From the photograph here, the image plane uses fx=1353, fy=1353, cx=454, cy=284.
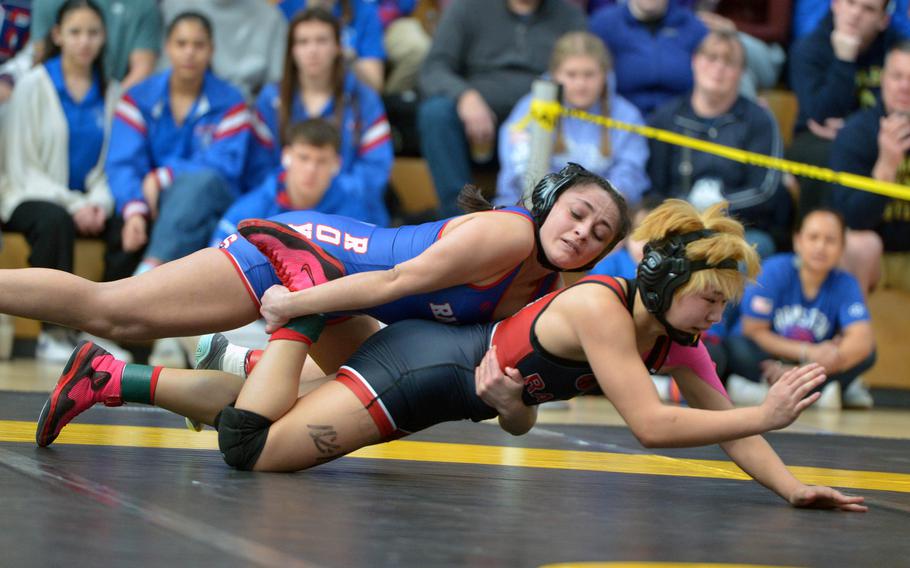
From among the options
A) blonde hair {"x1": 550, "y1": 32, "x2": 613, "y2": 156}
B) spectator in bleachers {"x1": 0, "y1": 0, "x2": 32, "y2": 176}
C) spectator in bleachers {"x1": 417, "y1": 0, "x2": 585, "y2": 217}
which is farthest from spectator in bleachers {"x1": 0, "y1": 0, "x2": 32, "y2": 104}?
blonde hair {"x1": 550, "y1": 32, "x2": 613, "y2": 156}

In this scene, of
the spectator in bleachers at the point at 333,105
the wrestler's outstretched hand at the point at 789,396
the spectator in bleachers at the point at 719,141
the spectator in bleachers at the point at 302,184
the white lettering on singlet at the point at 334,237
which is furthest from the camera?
the spectator in bleachers at the point at 719,141

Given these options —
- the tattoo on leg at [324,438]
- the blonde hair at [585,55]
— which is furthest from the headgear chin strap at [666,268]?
the blonde hair at [585,55]

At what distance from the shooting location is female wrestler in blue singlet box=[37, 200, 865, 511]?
2990 mm

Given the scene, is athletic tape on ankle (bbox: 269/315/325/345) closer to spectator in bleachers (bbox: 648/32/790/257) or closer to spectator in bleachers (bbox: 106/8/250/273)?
spectator in bleachers (bbox: 106/8/250/273)

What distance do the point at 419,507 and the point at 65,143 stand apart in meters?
4.64

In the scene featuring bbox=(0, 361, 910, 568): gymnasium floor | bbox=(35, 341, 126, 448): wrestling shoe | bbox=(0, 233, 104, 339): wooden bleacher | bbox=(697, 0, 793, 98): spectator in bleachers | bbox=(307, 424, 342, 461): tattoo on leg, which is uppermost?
bbox=(697, 0, 793, 98): spectator in bleachers

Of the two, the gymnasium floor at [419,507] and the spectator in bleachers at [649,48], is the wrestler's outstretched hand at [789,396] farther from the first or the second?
the spectator in bleachers at [649,48]

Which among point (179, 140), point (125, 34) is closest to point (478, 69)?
point (179, 140)

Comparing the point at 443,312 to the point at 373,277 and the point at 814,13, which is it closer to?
the point at 373,277

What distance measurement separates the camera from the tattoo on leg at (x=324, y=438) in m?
3.20

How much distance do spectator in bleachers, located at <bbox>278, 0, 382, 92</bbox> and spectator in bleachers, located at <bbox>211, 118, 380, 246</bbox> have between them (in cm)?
109

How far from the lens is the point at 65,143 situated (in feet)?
22.4

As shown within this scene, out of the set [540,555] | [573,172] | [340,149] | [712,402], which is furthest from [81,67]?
[540,555]

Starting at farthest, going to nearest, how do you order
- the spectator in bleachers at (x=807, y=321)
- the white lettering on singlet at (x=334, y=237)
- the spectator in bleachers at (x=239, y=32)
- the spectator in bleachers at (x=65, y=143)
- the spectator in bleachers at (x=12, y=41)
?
1. the spectator in bleachers at (x=239, y=32)
2. the spectator in bleachers at (x=12, y=41)
3. the spectator in bleachers at (x=65, y=143)
4. the spectator in bleachers at (x=807, y=321)
5. the white lettering on singlet at (x=334, y=237)
